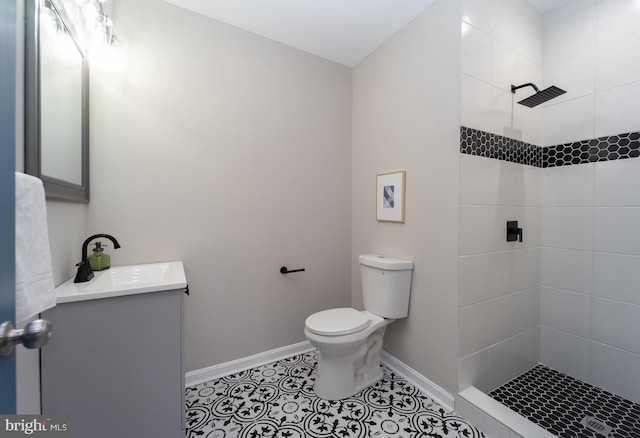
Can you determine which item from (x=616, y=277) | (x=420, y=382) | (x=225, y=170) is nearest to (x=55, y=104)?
(x=225, y=170)

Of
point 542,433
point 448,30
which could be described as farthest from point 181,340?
point 448,30

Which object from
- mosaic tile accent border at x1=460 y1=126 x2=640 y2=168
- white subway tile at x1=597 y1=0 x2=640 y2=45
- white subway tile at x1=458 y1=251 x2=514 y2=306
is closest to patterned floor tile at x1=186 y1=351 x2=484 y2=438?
white subway tile at x1=458 y1=251 x2=514 y2=306

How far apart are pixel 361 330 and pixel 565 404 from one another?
125 cm

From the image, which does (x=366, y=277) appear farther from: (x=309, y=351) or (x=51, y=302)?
(x=51, y=302)

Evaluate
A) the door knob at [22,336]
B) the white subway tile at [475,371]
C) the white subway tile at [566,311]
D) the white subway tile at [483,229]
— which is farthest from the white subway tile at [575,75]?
the door knob at [22,336]

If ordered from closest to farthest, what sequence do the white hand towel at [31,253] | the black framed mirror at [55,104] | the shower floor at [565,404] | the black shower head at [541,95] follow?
the white hand towel at [31,253], the black framed mirror at [55,104], the shower floor at [565,404], the black shower head at [541,95]

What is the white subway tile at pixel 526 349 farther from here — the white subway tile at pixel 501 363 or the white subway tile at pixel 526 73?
the white subway tile at pixel 526 73

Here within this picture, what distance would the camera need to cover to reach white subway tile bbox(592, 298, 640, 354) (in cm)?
151

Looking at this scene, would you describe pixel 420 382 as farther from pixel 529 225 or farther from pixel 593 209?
pixel 593 209

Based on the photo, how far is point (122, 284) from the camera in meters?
1.12

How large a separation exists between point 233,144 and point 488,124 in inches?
66.0

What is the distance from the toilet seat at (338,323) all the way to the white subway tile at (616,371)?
4.81 ft

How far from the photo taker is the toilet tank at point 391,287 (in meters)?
1.74

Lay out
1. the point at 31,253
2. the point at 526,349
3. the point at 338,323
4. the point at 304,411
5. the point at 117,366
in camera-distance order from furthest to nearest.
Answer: the point at 526,349 < the point at 338,323 < the point at 304,411 < the point at 117,366 < the point at 31,253
